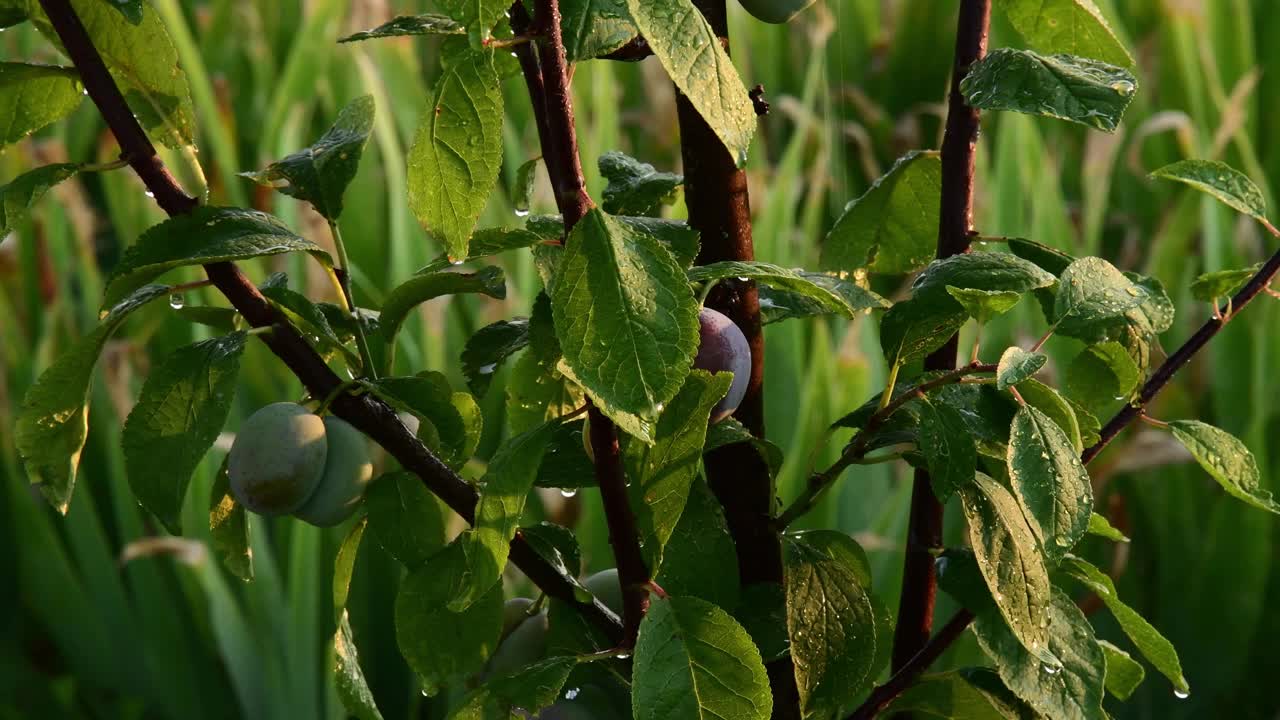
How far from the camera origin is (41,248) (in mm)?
1544

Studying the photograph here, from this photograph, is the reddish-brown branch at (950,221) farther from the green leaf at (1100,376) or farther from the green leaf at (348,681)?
the green leaf at (348,681)

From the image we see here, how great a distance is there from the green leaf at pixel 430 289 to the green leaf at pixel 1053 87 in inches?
6.1

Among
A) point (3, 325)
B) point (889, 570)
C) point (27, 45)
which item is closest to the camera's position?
point (889, 570)

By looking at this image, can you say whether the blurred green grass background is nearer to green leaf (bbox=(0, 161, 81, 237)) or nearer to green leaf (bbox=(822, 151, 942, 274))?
green leaf (bbox=(822, 151, 942, 274))

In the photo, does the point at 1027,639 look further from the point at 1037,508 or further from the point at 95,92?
the point at 95,92

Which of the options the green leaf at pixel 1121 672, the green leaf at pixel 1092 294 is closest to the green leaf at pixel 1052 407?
the green leaf at pixel 1092 294

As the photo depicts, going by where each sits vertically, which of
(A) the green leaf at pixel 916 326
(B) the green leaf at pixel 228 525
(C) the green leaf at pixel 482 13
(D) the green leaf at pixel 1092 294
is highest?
(C) the green leaf at pixel 482 13

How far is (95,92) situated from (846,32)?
5.67ft

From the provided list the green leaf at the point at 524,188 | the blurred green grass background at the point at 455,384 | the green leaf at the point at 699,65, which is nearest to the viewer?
the green leaf at the point at 699,65

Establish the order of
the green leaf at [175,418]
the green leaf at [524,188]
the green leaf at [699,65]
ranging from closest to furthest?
the green leaf at [699,65] < the green leaf at [175,418] < the green leaf at [524,188]

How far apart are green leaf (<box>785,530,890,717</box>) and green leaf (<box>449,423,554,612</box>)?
10 cm

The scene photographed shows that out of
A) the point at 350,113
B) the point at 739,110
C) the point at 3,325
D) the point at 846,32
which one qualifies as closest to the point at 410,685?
the point at 3,325

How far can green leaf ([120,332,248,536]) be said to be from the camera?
→ 0.41m

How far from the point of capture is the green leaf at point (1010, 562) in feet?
1.34
